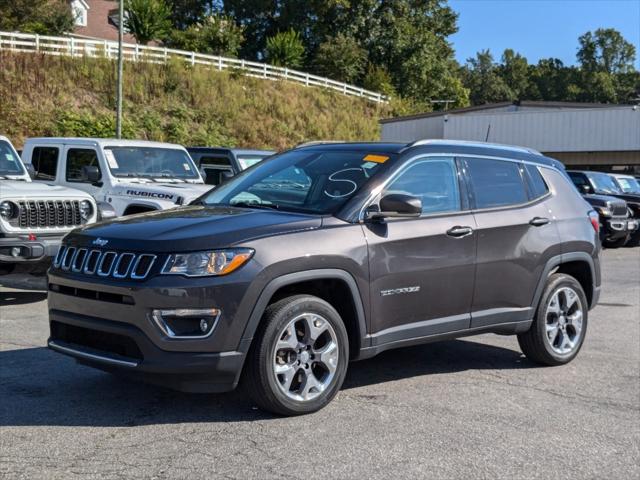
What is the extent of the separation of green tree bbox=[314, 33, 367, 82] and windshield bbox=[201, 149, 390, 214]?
50.6 m

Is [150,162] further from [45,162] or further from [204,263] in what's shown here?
[204,263]

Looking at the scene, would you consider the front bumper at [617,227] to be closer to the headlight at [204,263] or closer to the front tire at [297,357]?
the front tire at [297,357]

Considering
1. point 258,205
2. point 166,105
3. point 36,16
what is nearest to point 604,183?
point 258,205

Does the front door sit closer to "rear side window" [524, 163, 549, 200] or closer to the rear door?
the rear door

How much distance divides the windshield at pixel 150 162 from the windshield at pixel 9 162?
4.44 ft

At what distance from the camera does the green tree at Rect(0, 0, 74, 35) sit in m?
41.2

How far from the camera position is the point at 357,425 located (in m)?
4.98

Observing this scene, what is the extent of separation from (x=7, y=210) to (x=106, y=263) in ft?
15.4

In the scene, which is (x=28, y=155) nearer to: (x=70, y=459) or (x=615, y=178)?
(x=70, y=459)

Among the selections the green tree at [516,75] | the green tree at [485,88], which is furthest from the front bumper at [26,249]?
the green tree at [516,75]

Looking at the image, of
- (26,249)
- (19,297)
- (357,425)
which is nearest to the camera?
(357,425)

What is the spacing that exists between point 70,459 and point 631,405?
12.6ft

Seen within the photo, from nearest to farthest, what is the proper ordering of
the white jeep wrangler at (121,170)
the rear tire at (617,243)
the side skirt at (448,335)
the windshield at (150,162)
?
1. the side skirt at (448,335)
2. the white jeep wrangler at (121,170)
3. the windshield at (150,162)
4. the rear tire at (617,243)

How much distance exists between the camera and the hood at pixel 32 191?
9.16m
